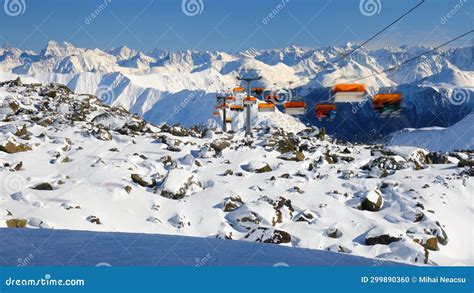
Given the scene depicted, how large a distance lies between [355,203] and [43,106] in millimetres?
31125

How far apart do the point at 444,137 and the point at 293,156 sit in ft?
492

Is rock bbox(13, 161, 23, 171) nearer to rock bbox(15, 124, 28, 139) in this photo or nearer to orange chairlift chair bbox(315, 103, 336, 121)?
rock bbox(15, 124, 28, 139)

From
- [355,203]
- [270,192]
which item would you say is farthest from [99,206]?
[355,203]

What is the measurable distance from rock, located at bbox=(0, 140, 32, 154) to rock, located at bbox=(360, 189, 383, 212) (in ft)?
65.7

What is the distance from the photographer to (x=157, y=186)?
25469 millimetres

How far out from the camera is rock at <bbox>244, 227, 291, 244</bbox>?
19391 millimetres

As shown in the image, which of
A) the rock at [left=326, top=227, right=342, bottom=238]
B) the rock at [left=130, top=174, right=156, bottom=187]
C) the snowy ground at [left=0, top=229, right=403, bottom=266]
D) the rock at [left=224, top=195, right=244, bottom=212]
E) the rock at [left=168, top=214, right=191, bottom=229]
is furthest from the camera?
the rock at [left=130, top=174, right=156, bottom=187]

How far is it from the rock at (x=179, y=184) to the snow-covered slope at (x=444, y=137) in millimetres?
138806

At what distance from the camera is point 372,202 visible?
24.4 meters

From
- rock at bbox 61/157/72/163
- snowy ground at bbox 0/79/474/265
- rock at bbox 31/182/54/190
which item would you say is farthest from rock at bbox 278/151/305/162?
rock at bbox 31/182/54/190

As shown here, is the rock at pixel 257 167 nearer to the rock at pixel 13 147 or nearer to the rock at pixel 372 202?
the rock at pixel 372 202

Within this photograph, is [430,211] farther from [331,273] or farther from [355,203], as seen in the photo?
[331,273]

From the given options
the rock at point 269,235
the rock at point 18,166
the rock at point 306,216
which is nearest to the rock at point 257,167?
the rock at point 306,216

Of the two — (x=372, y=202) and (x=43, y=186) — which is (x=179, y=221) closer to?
(x=43, y=186)
